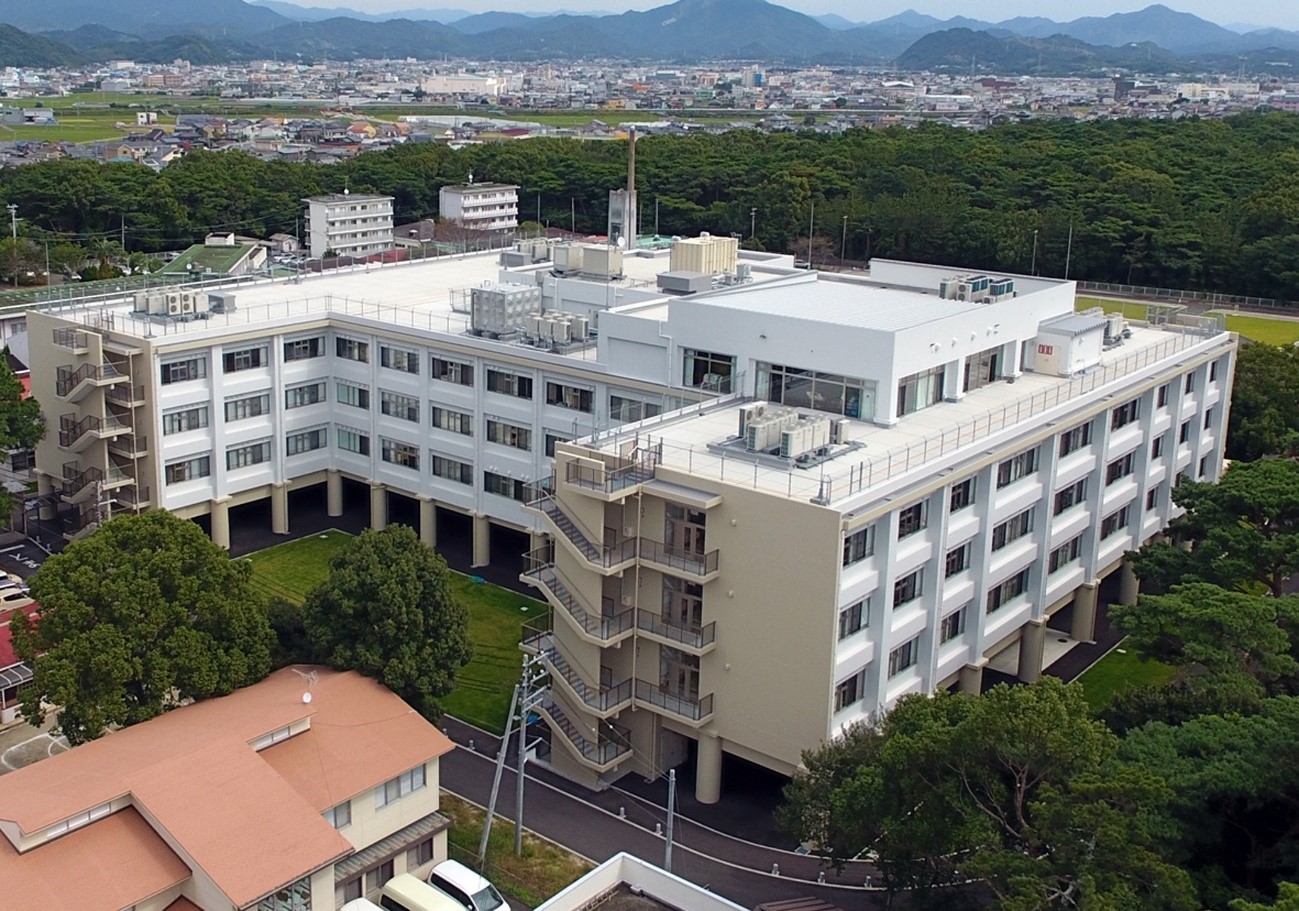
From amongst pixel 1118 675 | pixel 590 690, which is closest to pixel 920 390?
pixel 1118 675

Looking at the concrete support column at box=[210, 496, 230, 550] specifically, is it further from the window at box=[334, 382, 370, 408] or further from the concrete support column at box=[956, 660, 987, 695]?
the concrete support column at box=[956, 660, 987, 695]

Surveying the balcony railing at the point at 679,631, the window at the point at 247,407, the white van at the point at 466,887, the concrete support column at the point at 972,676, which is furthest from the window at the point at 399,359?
the white van at the point at 466,887

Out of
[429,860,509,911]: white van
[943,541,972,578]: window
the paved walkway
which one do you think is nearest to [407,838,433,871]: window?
[429,860,509,911]: white van

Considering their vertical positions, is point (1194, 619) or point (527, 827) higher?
point (1194, 619)

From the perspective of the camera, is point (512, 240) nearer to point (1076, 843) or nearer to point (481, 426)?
point (481, 426)

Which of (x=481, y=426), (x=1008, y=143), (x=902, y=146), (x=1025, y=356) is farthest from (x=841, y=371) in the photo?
(x=1008, y=143)

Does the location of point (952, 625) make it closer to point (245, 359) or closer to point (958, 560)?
point (958, 560)
